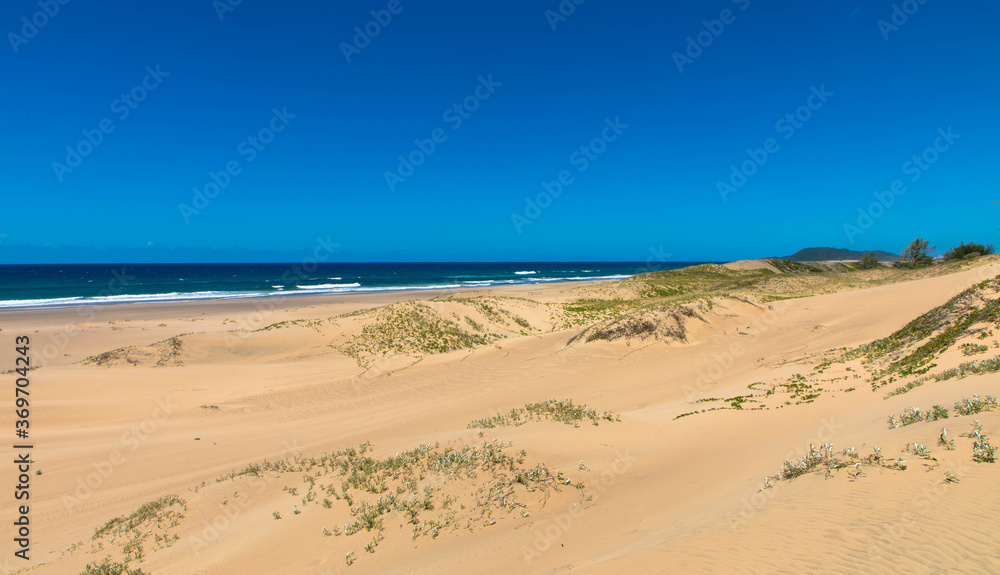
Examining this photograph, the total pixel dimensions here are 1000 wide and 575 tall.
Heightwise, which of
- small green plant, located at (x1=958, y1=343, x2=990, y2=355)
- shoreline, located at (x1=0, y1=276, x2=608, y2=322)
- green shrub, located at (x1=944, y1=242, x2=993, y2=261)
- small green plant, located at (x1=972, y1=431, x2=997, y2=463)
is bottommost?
small green plant, located at (x1=972, y1=431, x2=997, y2=463)

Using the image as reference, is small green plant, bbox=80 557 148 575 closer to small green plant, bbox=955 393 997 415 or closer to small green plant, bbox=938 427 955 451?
small green plant, bbox=938 427 955 451

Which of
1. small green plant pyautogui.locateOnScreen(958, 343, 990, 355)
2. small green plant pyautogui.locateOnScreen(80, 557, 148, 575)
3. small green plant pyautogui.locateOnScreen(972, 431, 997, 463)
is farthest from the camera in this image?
small green plant pyautogui.locateOnScreen(958, 343, 990, 355)

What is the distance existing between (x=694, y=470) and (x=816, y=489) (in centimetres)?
259

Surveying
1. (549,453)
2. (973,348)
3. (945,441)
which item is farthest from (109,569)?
(973,348)

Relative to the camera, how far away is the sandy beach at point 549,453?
450 cm

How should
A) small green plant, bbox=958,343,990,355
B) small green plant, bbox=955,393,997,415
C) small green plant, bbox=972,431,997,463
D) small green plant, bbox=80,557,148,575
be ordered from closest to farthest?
small green plant, bbox=972,431,997,463 < small green plant, bbox=80,557,148,575 < small green plant, bbox=955,393,997,415 < small green plant, bbox=958,343,990,355

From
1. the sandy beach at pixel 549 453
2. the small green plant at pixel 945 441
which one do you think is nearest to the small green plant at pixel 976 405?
the sandy beach at pixel 549 453

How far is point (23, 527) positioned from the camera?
7.55m

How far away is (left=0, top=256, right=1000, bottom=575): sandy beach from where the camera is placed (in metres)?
4.50

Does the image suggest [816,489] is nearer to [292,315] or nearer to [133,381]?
[133,381]

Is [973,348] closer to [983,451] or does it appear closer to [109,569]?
[983,451]

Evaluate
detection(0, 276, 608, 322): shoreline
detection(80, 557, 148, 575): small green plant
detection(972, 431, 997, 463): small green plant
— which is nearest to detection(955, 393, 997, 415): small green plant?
detection(972, 431, 997, 463): small green plant

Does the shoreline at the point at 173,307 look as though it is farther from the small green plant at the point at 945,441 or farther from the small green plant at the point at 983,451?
the small green plant at the point at 983,451

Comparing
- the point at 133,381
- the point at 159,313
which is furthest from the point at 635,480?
the point at 159,313
